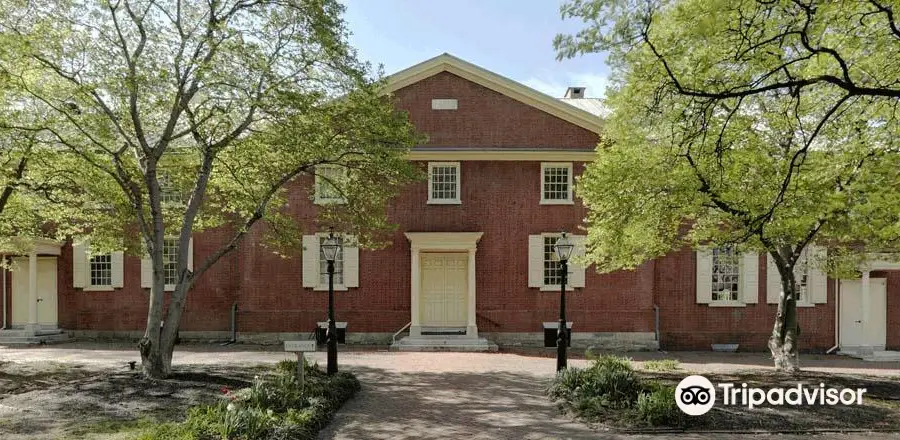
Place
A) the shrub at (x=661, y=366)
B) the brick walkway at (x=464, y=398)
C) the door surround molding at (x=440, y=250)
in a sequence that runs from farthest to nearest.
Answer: the door surround molding at (x=440, y=250)
the shrub at (x=661, y=366)
the brick walkway at (x=464, y=398)

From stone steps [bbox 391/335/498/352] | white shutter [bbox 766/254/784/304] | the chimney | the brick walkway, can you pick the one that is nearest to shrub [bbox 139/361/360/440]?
the brick walkway

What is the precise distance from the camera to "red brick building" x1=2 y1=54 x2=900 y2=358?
1775 cm

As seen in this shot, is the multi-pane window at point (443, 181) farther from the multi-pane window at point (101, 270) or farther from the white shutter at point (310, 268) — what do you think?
the multi-pane window at point (101, 270)

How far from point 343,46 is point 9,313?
16554 millimetres

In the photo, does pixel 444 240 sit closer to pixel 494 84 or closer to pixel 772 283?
pixel 494 84

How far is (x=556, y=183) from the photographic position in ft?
59.2

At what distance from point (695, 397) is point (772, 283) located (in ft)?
35.2

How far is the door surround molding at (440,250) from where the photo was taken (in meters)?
17.2

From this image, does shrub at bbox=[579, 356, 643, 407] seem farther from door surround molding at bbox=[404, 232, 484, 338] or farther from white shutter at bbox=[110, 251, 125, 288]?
white shutter at bbox=[110, 251, 125, 288]

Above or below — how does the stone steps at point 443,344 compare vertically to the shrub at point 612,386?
below

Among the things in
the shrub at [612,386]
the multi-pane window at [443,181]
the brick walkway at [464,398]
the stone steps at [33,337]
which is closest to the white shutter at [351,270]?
the brick walkway at [464,398]

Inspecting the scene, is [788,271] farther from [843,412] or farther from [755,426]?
[755,426]

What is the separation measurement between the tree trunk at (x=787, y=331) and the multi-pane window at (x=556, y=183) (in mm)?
6979

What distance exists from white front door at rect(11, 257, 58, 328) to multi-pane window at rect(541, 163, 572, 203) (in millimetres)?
16457
